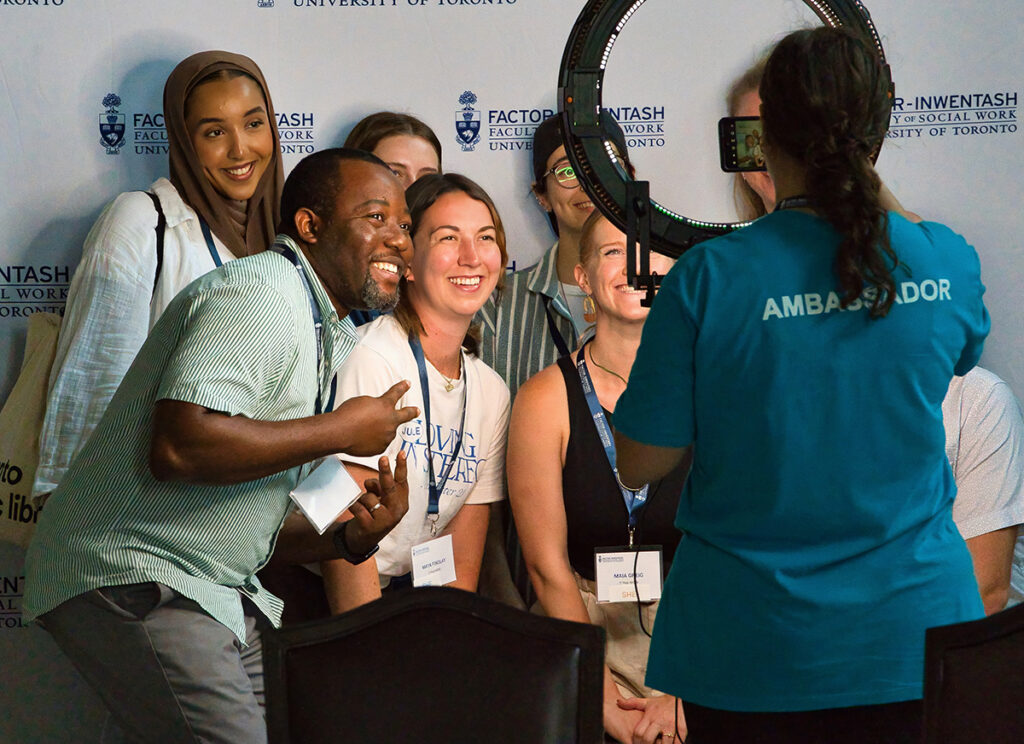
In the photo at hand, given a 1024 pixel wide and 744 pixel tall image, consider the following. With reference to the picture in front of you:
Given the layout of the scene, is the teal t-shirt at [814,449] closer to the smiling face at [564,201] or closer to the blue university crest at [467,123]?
the smiling face at [564,201]

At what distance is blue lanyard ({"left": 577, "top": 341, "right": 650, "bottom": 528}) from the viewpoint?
2.84 meters

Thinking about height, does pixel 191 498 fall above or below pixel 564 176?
below

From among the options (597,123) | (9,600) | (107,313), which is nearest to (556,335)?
(107,313)

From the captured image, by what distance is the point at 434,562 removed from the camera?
2811mm

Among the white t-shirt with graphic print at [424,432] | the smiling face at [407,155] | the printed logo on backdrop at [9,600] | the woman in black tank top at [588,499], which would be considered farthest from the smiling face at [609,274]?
the printed logo on backdrop at [9,600]

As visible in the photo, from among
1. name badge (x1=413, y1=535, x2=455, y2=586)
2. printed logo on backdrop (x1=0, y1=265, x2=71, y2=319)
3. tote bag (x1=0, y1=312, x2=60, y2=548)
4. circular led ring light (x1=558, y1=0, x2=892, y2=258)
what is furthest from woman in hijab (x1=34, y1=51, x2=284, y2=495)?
circular led ring light (x1=558, y1=0, x2=892, y2=258)

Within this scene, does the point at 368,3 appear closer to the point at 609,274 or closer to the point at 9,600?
the point at 609,274

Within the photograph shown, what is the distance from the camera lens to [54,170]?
3498 mm

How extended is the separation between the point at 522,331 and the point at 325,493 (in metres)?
1.49

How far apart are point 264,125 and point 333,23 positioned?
55 cm

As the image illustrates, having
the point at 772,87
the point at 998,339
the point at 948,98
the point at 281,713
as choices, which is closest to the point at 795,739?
the point at 281,713

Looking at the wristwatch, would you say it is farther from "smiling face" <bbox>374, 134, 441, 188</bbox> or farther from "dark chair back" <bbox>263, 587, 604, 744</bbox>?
"smiling face" <bbox>374, 134, 441, 188</bbox>

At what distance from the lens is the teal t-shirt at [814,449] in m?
1.42

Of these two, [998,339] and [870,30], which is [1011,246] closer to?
[998,339]
